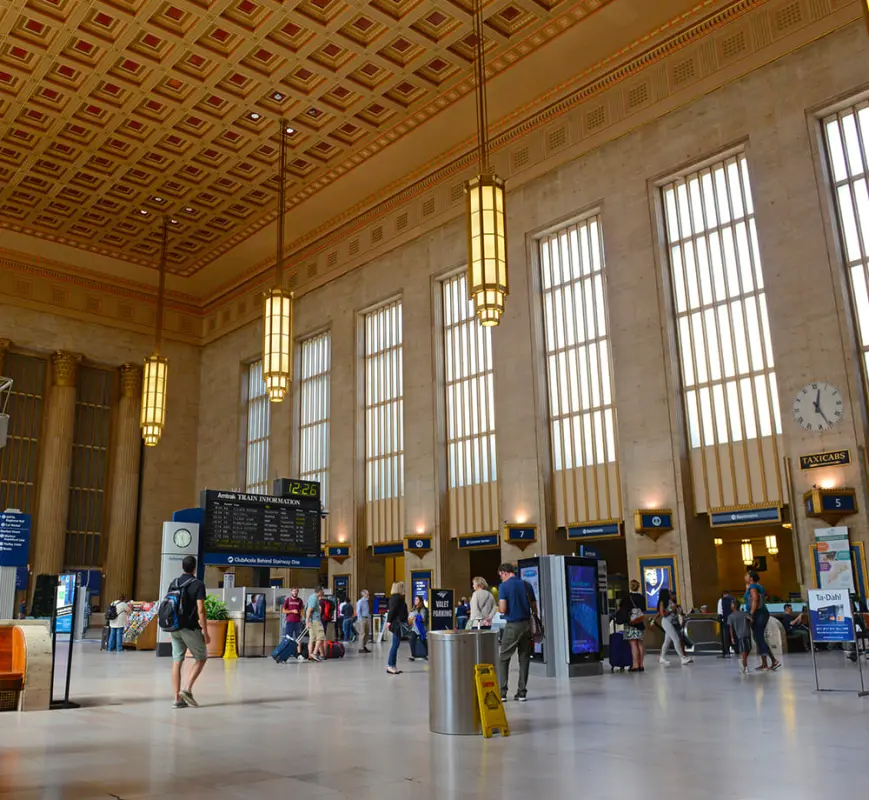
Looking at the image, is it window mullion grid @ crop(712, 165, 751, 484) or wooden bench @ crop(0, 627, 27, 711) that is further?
window mullion grid @ crop(712, 165, 751, 484)

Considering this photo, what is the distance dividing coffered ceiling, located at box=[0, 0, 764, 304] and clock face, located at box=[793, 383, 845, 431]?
872cm

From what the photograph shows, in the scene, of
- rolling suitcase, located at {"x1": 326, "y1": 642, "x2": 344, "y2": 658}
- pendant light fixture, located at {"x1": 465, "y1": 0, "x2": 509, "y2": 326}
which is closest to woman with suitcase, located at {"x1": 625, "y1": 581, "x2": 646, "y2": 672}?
pendant light fixture, located at {"x1": 465, "y1": 0, "x2": 509, "y2": 326}

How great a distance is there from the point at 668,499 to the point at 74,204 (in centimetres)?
2060

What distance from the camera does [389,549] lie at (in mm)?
24422

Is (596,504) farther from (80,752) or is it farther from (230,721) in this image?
(80,752)

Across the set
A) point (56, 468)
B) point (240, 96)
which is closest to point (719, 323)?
point (240, 96)

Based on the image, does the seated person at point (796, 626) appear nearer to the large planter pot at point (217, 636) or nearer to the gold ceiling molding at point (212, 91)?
the large planter pot at point (217, 636)

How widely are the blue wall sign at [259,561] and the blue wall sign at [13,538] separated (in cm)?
470

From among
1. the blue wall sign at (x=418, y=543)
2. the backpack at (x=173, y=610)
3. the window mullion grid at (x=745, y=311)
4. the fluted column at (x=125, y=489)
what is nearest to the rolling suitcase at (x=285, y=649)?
the backpack at (x=173, y=610)

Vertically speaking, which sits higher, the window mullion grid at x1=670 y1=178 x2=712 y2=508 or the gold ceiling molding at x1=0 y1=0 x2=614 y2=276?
the gold ceiling molding at x1=0 y1=0 x2=614 y2=276

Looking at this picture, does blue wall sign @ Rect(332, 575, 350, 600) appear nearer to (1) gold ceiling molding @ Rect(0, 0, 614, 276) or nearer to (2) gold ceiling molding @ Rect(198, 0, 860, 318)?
(2) gold ceiling molding @ Rect(198, 0, 860, 318)

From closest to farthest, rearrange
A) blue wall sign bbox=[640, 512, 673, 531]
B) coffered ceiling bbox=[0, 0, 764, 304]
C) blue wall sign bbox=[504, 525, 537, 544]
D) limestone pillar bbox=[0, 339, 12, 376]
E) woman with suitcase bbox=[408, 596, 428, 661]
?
woman with suitcase bbox=[408, 596, 428, 661] → blue wall sign bbox=[640, 512, 673, 531] → coffered ceiling bbox=[0, 0, 764, 304] → blue wall sign bbox=[504, 525, 537, 544] → limestone pillar bbox=[0, 339, 12, 376]

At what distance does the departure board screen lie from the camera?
18125 millimetres

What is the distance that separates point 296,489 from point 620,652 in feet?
33.6
